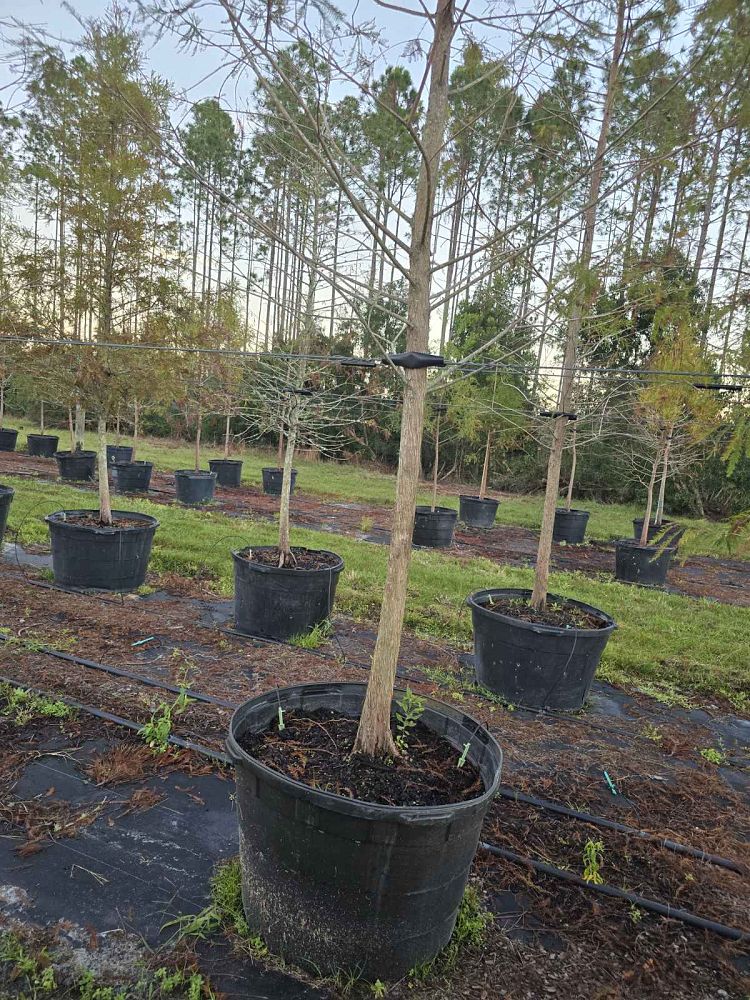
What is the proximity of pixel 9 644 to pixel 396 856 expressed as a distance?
340 cm

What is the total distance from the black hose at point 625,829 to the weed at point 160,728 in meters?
1.66

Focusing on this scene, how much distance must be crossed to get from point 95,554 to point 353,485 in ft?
34.1

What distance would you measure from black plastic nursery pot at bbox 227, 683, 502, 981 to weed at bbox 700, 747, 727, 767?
2.23 metres

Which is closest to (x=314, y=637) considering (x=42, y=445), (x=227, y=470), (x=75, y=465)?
(x=75, y=465)

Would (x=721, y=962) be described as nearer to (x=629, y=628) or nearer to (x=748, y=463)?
(x=629, y=628)

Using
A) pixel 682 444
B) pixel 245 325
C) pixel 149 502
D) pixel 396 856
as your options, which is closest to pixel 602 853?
pixel 396 856

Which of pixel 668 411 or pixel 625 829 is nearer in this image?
pixel 625 829

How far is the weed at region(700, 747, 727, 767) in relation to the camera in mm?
3461

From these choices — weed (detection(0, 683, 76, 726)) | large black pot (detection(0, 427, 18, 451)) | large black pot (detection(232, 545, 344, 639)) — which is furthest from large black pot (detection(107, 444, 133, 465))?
weed (detection(0, 683, 76, 726))

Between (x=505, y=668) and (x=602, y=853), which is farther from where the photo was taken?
(x=505, y=668)

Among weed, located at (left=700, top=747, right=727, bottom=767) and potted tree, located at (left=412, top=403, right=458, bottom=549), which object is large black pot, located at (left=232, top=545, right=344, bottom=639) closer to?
weed, located at (left=700, top=747, right=727, bottom=767)

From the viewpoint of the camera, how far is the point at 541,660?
3904mm

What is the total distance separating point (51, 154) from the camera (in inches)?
221

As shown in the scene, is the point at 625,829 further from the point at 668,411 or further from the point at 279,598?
the point at 668,411
